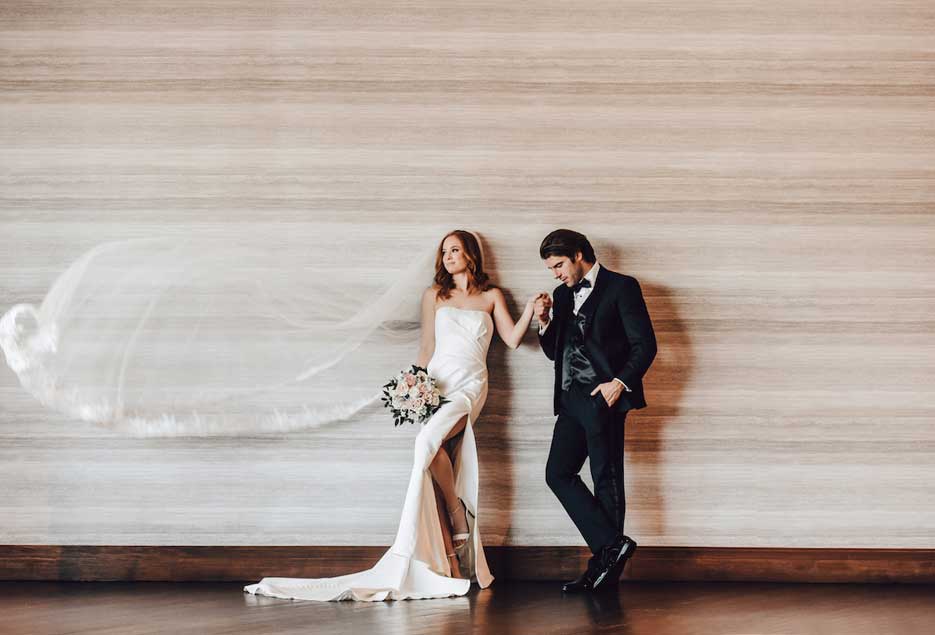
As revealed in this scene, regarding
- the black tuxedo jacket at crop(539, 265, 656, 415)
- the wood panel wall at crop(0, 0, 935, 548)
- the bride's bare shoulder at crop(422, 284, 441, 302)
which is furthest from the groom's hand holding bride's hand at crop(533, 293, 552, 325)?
the bride's bare shoulder at crop(422, 284, 441, 302)

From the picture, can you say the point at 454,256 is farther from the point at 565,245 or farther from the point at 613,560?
the point at 613,560

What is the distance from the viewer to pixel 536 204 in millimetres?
4629

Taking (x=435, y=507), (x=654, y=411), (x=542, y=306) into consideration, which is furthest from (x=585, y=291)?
(x=435, y=507)

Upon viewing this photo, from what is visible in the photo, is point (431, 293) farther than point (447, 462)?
Yes

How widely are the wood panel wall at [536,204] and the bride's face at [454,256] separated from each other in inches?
8.0

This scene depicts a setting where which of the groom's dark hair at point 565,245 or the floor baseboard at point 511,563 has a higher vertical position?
the groom's dark hair at point 565,245

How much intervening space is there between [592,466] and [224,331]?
7.13 feet

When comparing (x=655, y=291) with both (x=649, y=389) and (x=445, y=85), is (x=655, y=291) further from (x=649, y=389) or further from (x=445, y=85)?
(x=445, y=85)

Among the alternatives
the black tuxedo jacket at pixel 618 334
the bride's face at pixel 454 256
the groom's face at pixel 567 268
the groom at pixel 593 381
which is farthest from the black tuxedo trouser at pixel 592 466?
the bride's face at pixel 454 256

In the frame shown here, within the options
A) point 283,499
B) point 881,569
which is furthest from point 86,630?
point 881,569

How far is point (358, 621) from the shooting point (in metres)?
3.32

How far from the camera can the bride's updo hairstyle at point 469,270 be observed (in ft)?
14.7

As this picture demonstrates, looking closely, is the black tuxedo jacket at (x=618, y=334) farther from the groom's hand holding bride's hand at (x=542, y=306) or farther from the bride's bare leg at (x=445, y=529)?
the bride's bare leg at (x=445, y=529)

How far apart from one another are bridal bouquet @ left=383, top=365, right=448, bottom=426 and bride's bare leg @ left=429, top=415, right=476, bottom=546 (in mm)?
187
